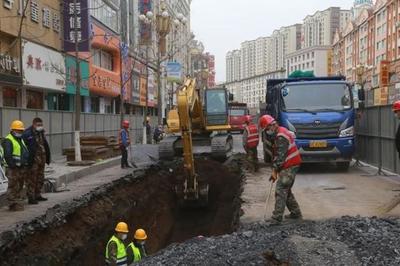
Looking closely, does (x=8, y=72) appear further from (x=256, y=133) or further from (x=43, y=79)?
(x=256, y=133)

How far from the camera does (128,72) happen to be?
44000 mm

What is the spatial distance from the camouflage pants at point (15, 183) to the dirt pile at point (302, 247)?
18.6 feet

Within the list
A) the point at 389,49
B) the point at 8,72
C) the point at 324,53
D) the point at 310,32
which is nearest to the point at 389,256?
the point at 8,72

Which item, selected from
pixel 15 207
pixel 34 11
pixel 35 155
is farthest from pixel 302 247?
pixel 34 11

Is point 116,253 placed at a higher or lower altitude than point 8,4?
lower

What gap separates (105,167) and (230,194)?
5.91 metres

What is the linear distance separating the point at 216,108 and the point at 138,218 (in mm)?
7156

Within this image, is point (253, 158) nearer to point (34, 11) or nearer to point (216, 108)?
Result: point (216, 108)

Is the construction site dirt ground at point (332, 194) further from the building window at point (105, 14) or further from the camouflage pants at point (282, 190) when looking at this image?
the building window at point (105, 14)

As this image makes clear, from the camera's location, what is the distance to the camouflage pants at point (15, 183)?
11641 mm

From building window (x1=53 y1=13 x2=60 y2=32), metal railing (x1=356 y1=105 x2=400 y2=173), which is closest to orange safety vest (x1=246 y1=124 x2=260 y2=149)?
metal railing (x1=356 y1=105 x2=400 y2=173)

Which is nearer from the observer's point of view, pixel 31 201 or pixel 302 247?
pixel 302 247

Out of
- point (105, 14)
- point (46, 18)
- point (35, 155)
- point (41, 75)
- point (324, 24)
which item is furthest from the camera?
point (324, 24)

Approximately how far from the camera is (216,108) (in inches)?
832
